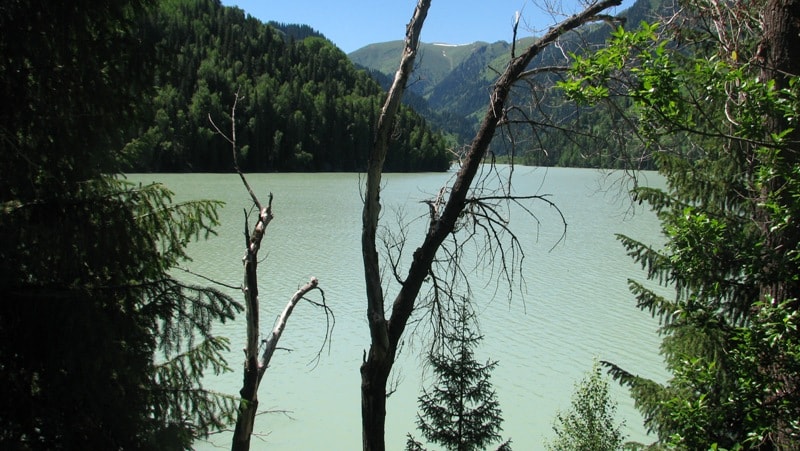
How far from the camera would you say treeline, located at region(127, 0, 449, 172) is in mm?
69812

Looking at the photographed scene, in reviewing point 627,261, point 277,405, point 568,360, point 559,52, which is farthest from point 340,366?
point 627,261

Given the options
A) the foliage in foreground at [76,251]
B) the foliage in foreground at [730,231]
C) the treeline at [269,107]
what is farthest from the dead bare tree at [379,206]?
the treeline at [269,107]

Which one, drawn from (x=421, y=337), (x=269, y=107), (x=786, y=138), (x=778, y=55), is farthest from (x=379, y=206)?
(x=269, y=107)

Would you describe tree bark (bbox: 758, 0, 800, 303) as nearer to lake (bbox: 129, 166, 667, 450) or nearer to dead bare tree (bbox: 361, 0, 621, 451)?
lake (bbox: 129, 166, 667, 450)

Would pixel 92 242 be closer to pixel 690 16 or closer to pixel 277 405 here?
pixel 690 16

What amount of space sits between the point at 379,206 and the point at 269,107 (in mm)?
84535

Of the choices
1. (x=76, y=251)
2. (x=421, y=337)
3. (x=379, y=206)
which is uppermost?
(x=379, y=206)

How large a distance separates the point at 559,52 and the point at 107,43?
266cm

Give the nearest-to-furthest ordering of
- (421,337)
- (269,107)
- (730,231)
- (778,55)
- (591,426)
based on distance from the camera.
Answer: (730,231)
(778,55)
(591,426)
(421,337)
(269,107)

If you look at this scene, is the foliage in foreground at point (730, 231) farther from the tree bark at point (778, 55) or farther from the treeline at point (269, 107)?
the treeline at point (269, 107)

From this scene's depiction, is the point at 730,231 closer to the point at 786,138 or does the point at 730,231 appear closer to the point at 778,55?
the point at 786,138

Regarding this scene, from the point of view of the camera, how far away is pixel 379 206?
385 cm

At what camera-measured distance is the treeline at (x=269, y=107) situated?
6981 cm

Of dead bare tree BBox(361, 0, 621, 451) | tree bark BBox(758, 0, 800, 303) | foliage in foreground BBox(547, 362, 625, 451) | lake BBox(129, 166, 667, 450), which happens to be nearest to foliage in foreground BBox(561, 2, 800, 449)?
tree bark BBox(758, 0, 800, 303)
